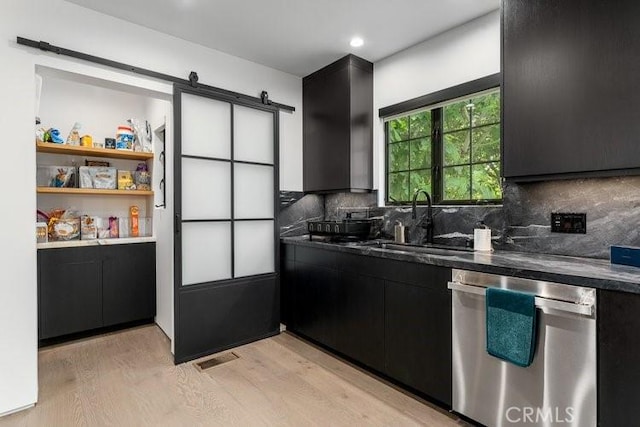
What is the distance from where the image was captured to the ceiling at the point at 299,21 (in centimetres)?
233

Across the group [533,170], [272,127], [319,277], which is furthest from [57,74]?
[533,170]

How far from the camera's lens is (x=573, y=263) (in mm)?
1808

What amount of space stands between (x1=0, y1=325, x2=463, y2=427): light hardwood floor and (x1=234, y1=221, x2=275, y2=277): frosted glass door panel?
2.42ft

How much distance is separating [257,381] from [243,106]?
2367mm

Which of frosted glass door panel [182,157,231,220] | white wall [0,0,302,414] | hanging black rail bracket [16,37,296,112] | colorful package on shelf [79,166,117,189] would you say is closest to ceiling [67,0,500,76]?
white wall [0,0,302,414]

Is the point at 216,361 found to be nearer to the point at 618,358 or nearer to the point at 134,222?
the point at 134,222

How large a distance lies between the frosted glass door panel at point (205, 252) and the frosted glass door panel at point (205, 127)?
644 millimetres

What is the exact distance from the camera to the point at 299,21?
8.36 feet

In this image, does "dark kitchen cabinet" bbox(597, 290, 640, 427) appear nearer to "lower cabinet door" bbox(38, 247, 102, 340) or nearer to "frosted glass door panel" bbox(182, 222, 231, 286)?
"frosted glass door panel" bbox(182, 222, 231, 286)

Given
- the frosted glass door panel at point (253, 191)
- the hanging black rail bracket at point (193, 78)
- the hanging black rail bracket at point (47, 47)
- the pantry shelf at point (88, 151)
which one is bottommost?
the frosted glass door panel at point (253, 191)

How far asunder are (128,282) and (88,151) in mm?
1396

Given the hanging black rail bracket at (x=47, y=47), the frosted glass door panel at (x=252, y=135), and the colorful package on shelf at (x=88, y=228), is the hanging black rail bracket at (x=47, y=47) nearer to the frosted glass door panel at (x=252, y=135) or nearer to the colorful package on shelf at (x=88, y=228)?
the frosted glass door panel at (x=252, y=135)

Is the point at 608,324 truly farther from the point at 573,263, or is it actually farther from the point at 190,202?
the point at 190,202

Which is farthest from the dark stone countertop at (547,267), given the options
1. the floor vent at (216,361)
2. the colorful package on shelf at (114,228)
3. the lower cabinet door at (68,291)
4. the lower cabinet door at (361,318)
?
the colorful package on shelf at (114,228)
